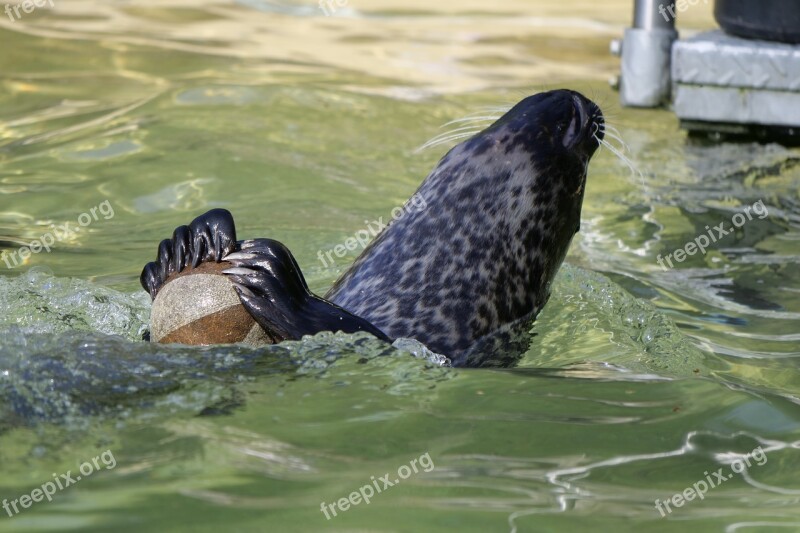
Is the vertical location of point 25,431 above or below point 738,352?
above

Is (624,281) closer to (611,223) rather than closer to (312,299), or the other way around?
(611,223)

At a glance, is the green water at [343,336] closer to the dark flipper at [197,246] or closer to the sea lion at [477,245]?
the sea lion at [477,245]

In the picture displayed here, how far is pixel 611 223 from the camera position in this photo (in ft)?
20.6

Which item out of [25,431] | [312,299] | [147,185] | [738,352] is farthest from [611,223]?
[25,431]

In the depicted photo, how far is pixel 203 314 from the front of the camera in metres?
3.48

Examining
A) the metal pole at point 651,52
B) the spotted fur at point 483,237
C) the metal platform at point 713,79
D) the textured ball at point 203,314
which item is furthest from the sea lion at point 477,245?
the metal pole at point 651,52

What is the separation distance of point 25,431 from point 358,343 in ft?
3.35

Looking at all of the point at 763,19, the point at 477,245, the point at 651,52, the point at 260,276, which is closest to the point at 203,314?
the point at 260,276

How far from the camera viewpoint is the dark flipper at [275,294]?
3.51 meters

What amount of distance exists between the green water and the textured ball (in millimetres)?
88

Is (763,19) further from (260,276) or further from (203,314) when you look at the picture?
(203,314)

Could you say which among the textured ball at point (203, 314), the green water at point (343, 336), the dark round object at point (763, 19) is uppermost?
the dark round object at point (763, 19)

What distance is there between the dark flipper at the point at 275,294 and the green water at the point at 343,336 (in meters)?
0.07

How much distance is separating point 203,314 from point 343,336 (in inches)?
16.4
